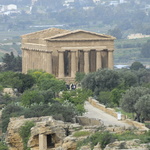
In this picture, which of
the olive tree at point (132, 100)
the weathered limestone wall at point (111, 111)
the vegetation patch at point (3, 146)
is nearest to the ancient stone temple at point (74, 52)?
the weathered limestone wall at point (111, 111)

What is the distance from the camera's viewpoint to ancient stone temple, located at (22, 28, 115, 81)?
95125 millimetres

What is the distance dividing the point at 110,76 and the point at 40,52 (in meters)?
25.3

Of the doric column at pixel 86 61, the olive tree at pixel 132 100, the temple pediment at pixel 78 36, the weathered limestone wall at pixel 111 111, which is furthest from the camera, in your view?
the temple pediment at pixel 78 36

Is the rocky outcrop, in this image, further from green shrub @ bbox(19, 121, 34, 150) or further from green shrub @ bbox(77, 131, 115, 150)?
green shrub @ bbox(77, 131, 115, 150)

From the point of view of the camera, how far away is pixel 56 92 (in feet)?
220

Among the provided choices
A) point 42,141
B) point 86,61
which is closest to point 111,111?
point 42,141

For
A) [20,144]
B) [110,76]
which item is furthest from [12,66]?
[20,144]

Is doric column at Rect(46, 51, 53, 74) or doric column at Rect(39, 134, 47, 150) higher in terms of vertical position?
doric column at Rect(39, 134, 47, 150)

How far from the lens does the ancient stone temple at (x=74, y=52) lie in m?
95.1

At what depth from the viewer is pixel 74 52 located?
9581 cm

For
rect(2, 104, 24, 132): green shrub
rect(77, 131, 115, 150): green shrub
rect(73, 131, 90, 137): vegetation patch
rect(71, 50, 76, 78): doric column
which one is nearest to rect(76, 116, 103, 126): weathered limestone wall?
rect(2, 104, 24, 132): green shrub

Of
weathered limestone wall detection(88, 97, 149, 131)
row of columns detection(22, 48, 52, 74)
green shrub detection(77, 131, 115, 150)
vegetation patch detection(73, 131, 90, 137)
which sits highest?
green shrub detection(77, 131, 115, 150)

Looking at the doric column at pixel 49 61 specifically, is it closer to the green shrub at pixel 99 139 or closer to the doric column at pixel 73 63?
the doric column at pixel 73 63

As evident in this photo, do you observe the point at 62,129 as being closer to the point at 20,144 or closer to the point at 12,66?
the point at 20,144
